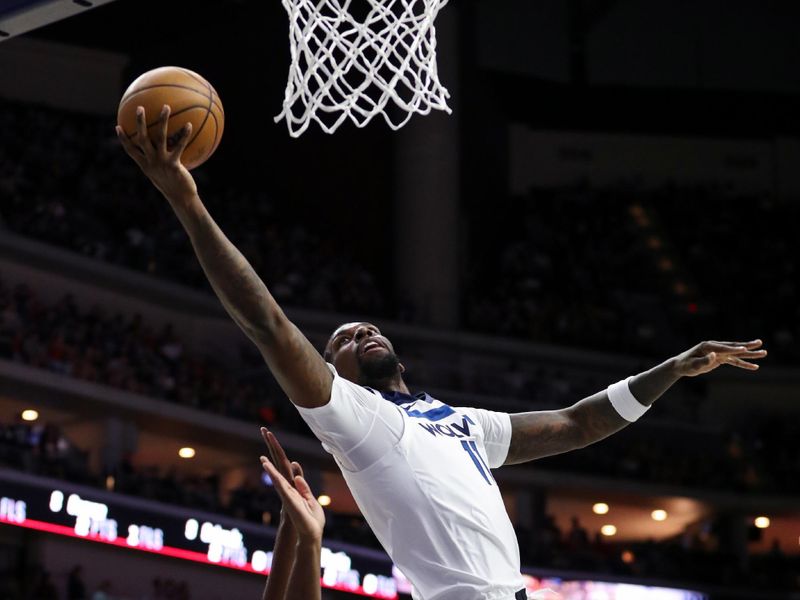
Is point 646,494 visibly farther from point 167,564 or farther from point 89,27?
point 89,27

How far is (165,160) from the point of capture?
3.44 m

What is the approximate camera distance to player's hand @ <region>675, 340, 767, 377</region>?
15.4 feet

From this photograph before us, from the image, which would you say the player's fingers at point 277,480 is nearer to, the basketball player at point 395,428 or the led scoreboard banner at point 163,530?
the basketball player at point 395,428

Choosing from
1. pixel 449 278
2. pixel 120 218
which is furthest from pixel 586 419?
pixel 449 278

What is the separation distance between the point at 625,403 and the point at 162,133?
84.9 inches

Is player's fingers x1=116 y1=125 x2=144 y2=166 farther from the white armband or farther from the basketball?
the white armband

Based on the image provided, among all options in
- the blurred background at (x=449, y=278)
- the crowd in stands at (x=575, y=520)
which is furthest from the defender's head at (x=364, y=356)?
the crowd in stands at (x=575, y=520)

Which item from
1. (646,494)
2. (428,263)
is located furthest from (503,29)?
(646,494)

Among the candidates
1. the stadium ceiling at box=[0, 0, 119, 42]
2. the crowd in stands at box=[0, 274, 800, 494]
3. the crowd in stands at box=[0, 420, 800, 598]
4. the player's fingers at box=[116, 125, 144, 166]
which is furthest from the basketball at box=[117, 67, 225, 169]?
the crowd in stands at box=[0, 274, 800, 494]

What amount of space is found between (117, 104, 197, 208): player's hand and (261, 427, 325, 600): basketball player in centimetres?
74

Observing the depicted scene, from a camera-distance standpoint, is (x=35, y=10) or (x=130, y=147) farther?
(x=35, y=10)

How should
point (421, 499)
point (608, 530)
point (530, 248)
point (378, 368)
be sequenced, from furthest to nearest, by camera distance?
1. point (530, 248)
2. point (608, 530)
3. point (378, 368)
4. point (421, 499)

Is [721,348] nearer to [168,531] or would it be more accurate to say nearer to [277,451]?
[277,451]

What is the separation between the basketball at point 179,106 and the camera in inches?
146
